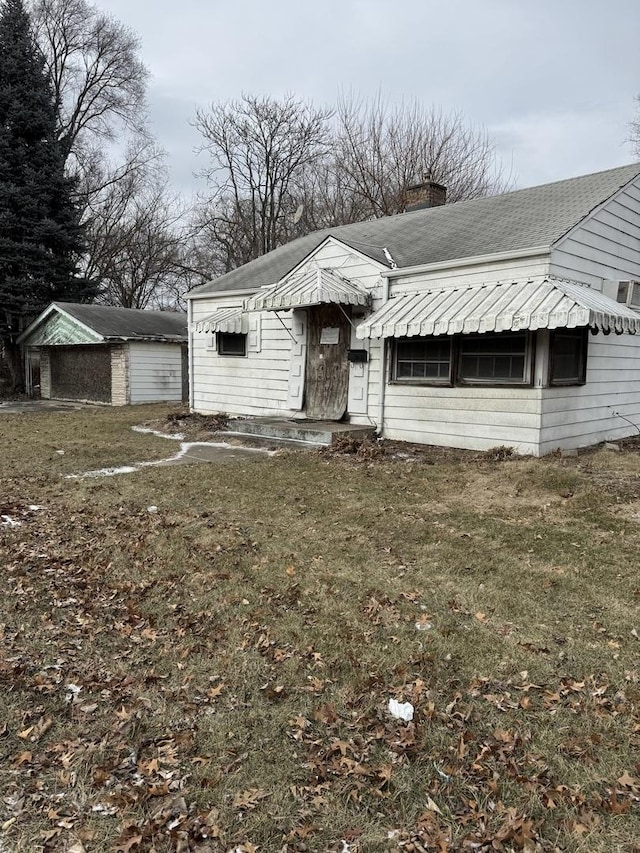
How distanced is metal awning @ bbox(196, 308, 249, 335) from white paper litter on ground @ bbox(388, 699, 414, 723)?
10.00 metres

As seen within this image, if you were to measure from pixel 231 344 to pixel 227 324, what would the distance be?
0.91 metres

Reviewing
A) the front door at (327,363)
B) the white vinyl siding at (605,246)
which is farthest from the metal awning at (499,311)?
the front door at (327,363)

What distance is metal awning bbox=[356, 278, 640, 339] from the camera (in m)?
6.86

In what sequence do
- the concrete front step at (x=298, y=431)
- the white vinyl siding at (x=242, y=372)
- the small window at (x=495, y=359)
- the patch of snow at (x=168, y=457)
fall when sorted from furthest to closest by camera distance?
1. the white vinyl siding at (x=242, y=372)
2. the concrete front step at (x=298, y=431)
3. the small window at (x=495, y=359)
4. the patch of snow at (x=168, y=457)

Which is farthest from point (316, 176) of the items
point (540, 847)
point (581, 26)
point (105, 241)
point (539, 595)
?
point (540, 847)

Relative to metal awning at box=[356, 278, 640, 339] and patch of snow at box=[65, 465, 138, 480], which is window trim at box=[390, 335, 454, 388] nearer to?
metal awning at box=[356, 278, 640, 339]

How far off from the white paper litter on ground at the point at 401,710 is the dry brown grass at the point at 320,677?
1.5 inches

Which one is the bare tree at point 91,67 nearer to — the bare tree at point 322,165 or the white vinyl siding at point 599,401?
the bare tree at point 322,165

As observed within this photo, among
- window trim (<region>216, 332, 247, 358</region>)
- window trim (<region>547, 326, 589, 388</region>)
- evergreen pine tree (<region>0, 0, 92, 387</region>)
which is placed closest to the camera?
window trim (<region>547, 326, 589, 388</region>)

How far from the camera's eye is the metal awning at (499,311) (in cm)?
686

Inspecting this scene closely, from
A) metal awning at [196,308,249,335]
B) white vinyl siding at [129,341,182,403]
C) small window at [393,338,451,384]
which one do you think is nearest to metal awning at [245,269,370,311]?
small window at [393,338,451,384]

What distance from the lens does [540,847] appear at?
1.88 meters

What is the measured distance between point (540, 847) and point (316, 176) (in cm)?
2756

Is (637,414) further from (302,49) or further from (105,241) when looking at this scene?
(105,241)
